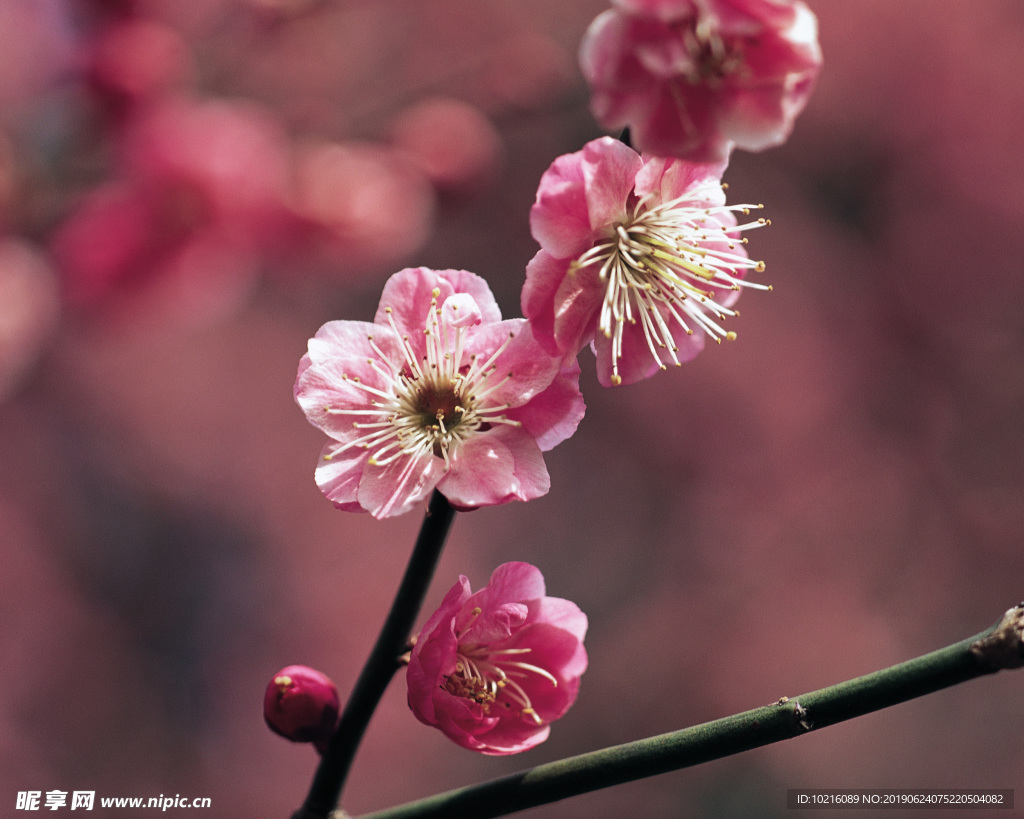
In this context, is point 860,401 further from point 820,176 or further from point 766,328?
point 820,176

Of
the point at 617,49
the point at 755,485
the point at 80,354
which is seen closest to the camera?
the point at 617,49

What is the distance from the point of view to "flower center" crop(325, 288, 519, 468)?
11.7 inches

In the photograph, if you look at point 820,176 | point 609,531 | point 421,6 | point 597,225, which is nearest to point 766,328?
point 820,176

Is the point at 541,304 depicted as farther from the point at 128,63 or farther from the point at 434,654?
the point at 128,63

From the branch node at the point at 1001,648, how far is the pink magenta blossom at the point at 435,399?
0.49 feet

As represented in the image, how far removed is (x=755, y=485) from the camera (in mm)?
2180

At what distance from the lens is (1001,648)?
25cm

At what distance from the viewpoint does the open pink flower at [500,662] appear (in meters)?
0.29

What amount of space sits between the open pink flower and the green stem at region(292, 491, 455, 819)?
2 cm

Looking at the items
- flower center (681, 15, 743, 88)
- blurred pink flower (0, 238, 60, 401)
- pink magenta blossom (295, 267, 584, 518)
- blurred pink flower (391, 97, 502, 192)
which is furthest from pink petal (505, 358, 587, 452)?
blurred pink flower (391, 97, 502, 192)

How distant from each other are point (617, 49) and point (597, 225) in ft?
0.22

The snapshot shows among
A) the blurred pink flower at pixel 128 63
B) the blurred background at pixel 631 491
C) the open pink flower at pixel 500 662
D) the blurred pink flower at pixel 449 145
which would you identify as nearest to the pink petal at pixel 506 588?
the open pink flower at pixel 500 662

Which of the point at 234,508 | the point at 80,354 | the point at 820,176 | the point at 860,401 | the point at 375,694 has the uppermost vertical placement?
the point at 375,694

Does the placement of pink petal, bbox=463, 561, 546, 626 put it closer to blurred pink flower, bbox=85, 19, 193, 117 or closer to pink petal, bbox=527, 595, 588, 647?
pink petal, bbox=527, 595, 588, 647
